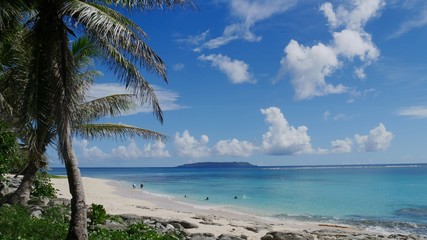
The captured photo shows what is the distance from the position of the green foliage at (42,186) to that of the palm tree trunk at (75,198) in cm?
839

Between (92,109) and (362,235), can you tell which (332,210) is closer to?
(362,235)

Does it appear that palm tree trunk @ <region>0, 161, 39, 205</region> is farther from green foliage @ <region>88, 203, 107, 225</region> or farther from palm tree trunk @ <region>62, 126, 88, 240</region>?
palm tree trunk @ <region>62, 126, 88, 240</region>

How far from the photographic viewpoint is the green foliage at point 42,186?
16.2 meters

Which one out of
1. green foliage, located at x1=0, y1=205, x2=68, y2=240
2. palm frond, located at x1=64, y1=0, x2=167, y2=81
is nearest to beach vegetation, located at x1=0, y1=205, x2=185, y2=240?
green foliage, located at x1=0, y1=205, x2=68, y2=240

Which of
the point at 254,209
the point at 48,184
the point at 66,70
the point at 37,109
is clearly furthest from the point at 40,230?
the point at 254,209

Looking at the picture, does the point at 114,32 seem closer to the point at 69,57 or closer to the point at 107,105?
the point at 69,57

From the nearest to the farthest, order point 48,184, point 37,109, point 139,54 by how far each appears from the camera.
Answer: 1. point 139,54
2. point 37,109
3. point 48,184

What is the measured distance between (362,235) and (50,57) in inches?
511

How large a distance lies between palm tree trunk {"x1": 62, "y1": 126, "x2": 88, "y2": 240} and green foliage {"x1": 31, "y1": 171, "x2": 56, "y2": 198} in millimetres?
8391

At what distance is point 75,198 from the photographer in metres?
8.54

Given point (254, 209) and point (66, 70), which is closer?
point (66, 70)

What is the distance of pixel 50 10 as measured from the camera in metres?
8.62

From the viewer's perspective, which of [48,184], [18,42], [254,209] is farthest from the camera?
[254,209]

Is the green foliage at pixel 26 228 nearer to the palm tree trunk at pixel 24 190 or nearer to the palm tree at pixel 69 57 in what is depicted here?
the palm tree at pixel 69 57
